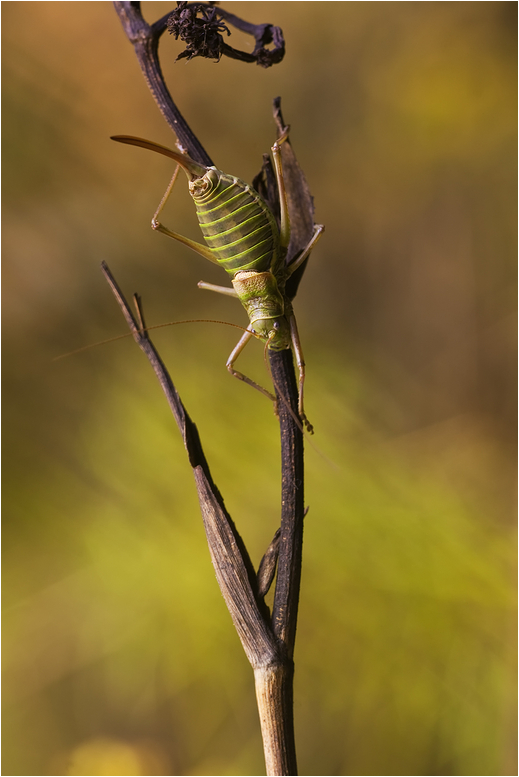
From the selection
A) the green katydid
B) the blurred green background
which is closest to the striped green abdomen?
the green katydid

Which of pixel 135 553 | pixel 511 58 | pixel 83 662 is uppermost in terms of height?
pixel 511 58

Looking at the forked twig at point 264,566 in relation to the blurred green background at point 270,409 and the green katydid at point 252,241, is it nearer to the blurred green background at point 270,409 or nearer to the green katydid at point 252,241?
the green katydid at point 252,241

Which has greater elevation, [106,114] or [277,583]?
[106,114]

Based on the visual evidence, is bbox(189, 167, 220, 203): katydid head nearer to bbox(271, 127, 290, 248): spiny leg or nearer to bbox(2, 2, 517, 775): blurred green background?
bbox(271, 127, 290, 248): spiny leg

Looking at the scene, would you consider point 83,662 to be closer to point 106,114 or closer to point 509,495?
point 509,495

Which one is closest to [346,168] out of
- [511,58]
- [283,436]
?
[511,58]

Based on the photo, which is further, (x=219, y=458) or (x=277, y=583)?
(x=219, y=458)
